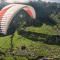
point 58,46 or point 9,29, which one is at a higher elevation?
point 9,29

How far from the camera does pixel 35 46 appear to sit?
13.1 feet

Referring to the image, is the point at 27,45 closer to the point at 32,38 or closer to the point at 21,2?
the point at 32,38

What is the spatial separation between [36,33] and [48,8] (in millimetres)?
604

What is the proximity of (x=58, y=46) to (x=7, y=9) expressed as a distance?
53.1 inches

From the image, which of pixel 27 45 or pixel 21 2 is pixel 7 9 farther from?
pixel 27 45

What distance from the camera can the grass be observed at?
398 cm

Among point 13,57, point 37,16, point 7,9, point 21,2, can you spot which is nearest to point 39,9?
point 37,16

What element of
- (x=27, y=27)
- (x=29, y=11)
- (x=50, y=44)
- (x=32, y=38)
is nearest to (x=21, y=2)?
(x=29, y=11)

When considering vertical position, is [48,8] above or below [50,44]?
above

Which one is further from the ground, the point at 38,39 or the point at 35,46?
the point at 38,39

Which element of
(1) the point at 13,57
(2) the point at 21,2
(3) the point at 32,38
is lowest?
(1) the point at 13,57

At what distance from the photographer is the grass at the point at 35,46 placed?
3.98 m

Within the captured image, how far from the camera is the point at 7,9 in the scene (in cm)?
413

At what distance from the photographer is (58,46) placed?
13.1 ft
